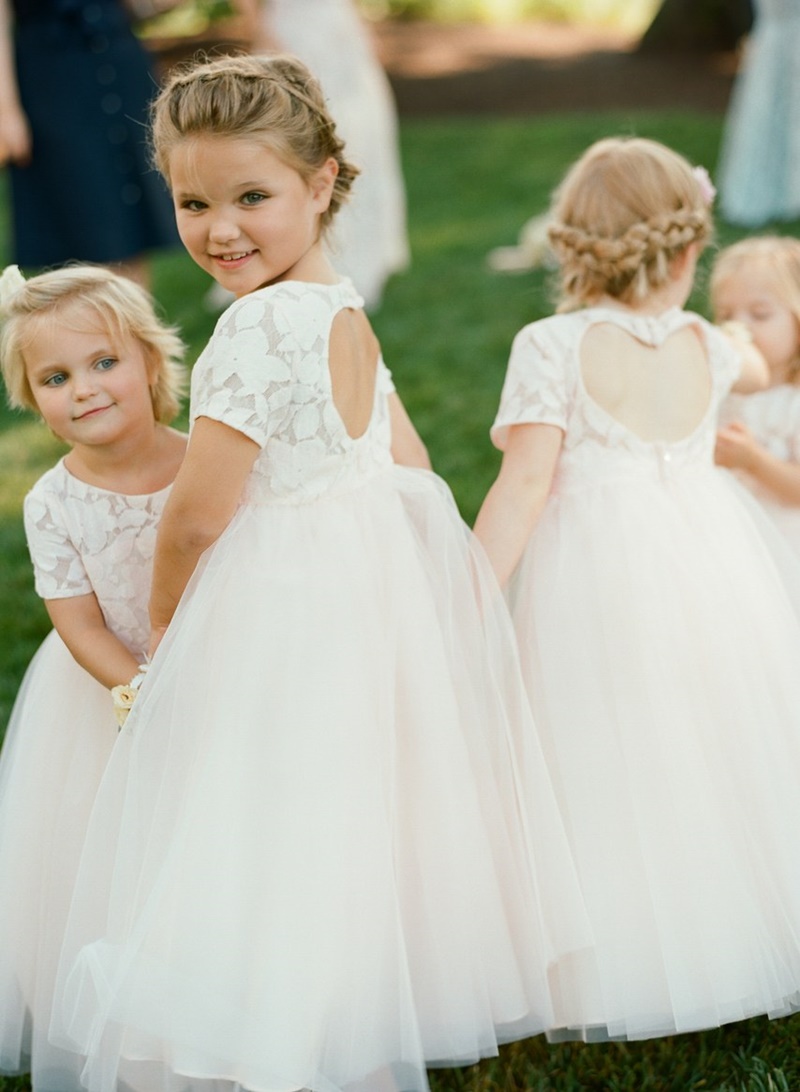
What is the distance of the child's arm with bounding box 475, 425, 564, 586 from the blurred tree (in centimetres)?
1340

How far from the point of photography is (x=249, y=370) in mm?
2119

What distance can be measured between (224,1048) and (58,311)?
1.29 meters

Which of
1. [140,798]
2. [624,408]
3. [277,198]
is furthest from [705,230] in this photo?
[140,798]

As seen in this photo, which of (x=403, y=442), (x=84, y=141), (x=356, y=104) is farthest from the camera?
(x=356, y=104)

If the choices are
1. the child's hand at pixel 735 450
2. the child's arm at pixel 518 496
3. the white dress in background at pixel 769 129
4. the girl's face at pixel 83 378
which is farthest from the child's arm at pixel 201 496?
the white dress in background at pixel 769 129

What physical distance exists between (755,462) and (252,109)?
4.50ft

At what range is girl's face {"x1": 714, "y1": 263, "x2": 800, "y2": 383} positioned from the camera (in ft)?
10.0

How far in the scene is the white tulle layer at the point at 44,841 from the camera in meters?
2.38

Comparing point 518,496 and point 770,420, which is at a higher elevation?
point 518,496

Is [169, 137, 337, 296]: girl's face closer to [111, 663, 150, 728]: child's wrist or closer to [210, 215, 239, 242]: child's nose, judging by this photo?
[210, 215, 239, 242]: child's nose

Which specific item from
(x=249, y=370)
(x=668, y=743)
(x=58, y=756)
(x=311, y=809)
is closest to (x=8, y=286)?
(x=249, y=370)

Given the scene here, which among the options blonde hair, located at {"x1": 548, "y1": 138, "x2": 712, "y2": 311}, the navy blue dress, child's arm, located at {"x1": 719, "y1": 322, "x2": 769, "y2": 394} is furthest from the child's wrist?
the navy blue dress

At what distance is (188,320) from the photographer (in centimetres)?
704

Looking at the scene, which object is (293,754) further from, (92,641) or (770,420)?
(770,420)
